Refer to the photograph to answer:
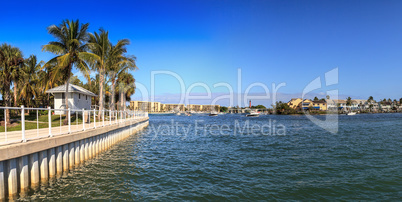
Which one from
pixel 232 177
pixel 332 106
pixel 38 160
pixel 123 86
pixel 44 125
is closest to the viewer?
pixel 38 160

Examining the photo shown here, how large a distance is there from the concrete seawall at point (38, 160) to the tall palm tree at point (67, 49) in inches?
425

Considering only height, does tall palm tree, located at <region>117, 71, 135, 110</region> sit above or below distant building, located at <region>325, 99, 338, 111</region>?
above

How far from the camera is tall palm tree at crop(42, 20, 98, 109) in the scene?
69.5 feet

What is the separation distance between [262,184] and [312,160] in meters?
7.02

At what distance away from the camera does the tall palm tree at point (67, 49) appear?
69.5 feet

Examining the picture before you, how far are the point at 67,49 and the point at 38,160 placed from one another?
53.9 feet

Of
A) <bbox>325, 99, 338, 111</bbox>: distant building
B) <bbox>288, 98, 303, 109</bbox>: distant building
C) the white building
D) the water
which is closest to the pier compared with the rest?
the water

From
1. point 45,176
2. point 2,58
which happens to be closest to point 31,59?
point 2,58

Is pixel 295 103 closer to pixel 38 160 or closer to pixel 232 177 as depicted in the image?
pixel 232 177

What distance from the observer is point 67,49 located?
72.7ft

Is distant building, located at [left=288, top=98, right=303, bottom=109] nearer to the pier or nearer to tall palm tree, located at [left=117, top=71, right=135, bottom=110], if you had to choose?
tall palm tree, located at [left=117, top=71, right=135, bottom=110]

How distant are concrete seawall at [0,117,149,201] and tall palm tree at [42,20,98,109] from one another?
10805mm

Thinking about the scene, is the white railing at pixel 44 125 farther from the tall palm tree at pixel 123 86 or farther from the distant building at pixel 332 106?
the distant building at pixel 332 106

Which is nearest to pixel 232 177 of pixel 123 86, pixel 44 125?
pixel 44 125
